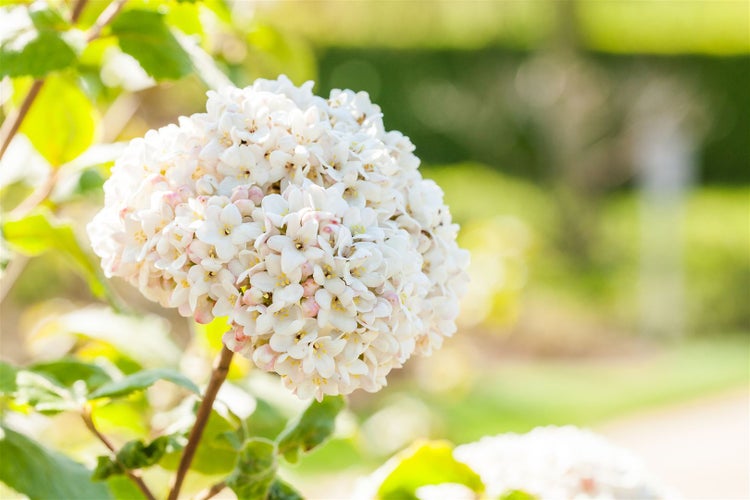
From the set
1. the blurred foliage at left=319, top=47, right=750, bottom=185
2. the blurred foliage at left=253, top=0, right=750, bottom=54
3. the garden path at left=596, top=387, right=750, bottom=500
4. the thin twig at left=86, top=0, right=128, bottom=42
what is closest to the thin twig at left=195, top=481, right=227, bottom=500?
the thin twig at left=86, top=0, right=128, bottom=42

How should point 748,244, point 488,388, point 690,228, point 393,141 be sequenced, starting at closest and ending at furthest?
point 393,141
point 488,388
point 748,244
point 690,228

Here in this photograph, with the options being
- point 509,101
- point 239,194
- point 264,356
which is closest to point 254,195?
point 239,194

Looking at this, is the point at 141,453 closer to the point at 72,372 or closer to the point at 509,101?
the point at 72,372

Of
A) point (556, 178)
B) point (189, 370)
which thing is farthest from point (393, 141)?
point (556, 178)

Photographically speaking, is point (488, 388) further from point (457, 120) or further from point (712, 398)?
point (457, 120)


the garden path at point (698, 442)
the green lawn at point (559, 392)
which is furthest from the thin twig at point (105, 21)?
the garden path at point (698, 442)

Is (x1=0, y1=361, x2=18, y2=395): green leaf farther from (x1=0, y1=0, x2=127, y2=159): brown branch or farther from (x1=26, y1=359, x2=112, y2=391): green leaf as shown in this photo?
(x1=0, y1=0, x2=127, y2=159): brown branch

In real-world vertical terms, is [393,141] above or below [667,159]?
below
